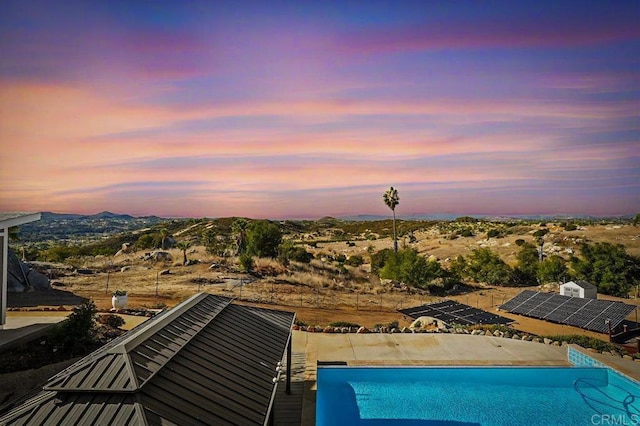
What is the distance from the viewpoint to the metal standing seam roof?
482 cm

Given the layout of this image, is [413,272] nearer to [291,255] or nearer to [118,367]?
[291,255]

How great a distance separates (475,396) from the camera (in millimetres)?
12344

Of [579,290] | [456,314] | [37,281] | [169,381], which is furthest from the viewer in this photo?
→ [37,281]

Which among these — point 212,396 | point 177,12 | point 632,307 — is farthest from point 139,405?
point 177,12

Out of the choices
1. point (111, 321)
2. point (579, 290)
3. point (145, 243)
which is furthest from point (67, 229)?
point (579, 290)

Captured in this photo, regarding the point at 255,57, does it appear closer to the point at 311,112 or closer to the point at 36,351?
the point at 311,112

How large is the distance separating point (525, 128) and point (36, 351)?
42.0 m

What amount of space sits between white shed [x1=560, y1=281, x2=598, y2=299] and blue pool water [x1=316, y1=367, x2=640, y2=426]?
1162cm

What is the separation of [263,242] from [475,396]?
25023 millimetres

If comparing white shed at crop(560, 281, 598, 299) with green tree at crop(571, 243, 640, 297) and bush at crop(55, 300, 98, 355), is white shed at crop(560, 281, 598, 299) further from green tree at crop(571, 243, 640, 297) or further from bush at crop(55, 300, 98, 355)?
bush at crop(55, 300, 98, 355)

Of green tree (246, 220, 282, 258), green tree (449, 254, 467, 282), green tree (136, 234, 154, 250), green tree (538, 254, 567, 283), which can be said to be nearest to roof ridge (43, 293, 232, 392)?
green tree (246, 220, 282, 258)

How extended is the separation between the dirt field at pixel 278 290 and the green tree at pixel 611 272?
3142 millimetres

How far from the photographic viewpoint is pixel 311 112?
35.1 meters

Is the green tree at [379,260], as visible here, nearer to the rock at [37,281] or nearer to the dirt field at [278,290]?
the dirt field at [278,290]
